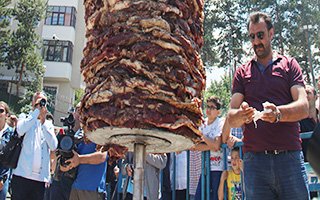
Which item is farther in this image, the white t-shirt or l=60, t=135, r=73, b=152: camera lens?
the white t-shirt

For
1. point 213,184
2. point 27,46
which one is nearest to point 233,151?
point 213,184

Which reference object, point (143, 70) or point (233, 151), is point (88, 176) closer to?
point (233, 151)

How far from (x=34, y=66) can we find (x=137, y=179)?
2723 centimetres

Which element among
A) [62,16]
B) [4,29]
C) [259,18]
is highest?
[62,16]

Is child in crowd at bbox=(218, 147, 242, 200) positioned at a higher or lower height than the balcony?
lower

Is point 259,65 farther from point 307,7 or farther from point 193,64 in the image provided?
point 307,7

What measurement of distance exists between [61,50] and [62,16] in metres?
3.20

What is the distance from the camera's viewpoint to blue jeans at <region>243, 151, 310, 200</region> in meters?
2.55

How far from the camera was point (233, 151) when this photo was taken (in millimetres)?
4273

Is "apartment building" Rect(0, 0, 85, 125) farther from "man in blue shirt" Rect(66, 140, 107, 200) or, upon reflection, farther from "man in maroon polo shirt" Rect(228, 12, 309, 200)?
"man in maroon polo shirt" Rect(228, 12, 309, 200)

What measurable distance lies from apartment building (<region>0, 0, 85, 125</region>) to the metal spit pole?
98.7 feet

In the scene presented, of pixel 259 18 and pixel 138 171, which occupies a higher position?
pixel 259 18

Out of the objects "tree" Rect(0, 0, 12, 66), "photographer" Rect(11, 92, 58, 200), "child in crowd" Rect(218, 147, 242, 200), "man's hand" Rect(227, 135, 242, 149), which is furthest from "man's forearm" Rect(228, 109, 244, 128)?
"tree" Rect(0, 0, 12, 66)

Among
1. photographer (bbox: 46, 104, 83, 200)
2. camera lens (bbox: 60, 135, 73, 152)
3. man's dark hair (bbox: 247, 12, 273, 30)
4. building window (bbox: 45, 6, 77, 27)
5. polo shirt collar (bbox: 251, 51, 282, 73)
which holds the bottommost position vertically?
photographer (bbox: 46, 104, 83, 200)
